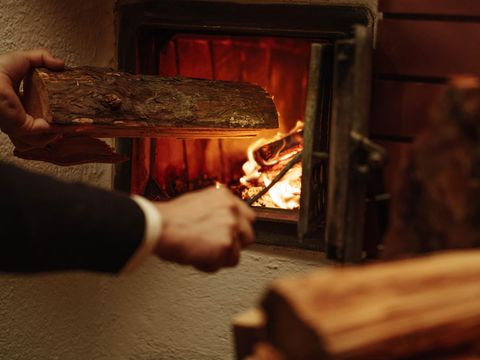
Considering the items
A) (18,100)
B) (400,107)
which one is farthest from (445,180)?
(18,100)

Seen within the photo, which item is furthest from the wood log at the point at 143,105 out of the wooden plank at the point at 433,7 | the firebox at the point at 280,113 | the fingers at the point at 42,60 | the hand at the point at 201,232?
the hand at the point at 201,232

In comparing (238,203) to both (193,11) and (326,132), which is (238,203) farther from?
(193,11)

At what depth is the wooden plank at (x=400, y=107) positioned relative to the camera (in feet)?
5.76

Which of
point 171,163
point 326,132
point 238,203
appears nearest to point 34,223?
point 238,203

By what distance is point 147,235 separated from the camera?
105cm

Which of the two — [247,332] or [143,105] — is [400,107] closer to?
[143,105]

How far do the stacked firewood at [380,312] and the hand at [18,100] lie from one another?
1.09 meters

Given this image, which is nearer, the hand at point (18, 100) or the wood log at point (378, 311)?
the wood log at point (378, 311)

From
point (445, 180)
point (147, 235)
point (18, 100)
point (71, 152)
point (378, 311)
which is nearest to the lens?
point (378, 311)

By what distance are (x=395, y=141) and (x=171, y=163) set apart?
90 centimetres

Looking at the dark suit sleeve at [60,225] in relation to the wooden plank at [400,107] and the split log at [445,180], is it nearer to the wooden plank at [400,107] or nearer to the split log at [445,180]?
the split log at [445,180]

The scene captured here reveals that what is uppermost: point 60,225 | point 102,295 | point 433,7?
point 433,7

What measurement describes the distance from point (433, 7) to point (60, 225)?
117 cm

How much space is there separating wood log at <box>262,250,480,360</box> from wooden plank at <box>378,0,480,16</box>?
1052 mm
